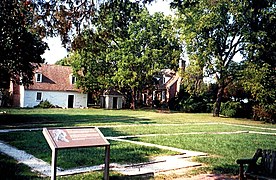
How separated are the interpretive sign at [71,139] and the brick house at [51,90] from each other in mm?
38362

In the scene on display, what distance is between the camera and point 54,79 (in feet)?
157

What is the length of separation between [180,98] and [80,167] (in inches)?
1698

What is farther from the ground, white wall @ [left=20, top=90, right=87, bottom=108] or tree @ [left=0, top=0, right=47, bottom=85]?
tree @ [left=0, top=0, right=47, bottom=85]

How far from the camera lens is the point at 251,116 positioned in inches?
1572

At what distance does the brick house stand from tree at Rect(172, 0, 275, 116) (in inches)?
778

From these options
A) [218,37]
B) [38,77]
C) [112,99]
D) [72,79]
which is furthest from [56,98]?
[218,37]

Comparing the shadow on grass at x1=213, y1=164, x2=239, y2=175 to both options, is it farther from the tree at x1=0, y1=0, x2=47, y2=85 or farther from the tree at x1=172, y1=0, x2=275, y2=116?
the tree at x1=172, y1=0, x2=275, y2=116

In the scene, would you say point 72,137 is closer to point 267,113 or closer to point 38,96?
point 267,113

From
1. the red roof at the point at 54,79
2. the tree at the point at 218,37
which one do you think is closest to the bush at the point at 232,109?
the tree at the point at 218,37

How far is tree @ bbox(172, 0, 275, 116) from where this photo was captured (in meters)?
36.2

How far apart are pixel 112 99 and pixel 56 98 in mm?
9399

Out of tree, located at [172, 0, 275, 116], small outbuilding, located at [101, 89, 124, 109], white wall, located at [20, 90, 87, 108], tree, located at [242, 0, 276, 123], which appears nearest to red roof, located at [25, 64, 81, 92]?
white wall, located at [20, 90, 87, 108]

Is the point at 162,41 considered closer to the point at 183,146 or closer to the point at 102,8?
the point at 183,146

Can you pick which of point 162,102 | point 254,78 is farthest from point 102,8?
point 162,102
